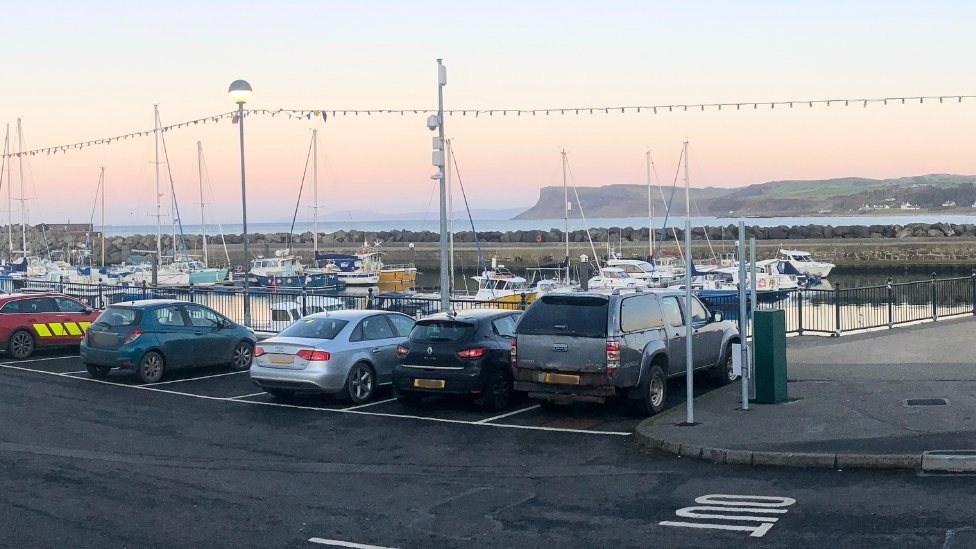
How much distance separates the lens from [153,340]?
56.1ft

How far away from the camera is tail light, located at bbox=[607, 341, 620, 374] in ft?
41.5

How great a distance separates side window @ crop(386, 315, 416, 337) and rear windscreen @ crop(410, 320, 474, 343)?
6.02ft

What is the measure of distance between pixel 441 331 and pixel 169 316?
20.8 feet

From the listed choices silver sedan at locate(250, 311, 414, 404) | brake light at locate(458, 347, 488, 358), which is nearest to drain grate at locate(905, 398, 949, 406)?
brake light at locate(458, 347, 488, 358)

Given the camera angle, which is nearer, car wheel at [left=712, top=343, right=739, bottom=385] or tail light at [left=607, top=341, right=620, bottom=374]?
tail light at [left=607, top=341, right=620, bottom=374]

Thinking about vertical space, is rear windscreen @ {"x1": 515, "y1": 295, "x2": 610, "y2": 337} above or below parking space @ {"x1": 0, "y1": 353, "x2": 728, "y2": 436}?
above

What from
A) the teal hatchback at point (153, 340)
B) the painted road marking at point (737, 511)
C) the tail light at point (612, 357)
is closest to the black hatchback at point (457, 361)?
the tail light at point (612, 357)

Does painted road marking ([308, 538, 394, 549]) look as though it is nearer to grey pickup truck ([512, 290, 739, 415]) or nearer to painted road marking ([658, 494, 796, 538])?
painted road marking ([658, 494, 796, 538])

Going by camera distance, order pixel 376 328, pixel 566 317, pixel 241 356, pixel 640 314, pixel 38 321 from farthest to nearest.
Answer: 1. pixel 38 321
2. pixel 241 356
3. pixel 376 328
4. pixel 640 314
5. pixel 566 317

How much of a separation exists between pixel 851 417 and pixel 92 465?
9376 millimetres

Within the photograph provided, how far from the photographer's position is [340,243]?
105 meters

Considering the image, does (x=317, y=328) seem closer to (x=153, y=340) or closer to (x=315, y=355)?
(x=315, y=355)

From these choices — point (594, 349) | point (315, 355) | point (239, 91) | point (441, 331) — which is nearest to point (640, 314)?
point (594, 349)

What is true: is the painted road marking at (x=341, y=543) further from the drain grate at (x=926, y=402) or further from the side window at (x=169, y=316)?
the side window at (x=169, y=316)
